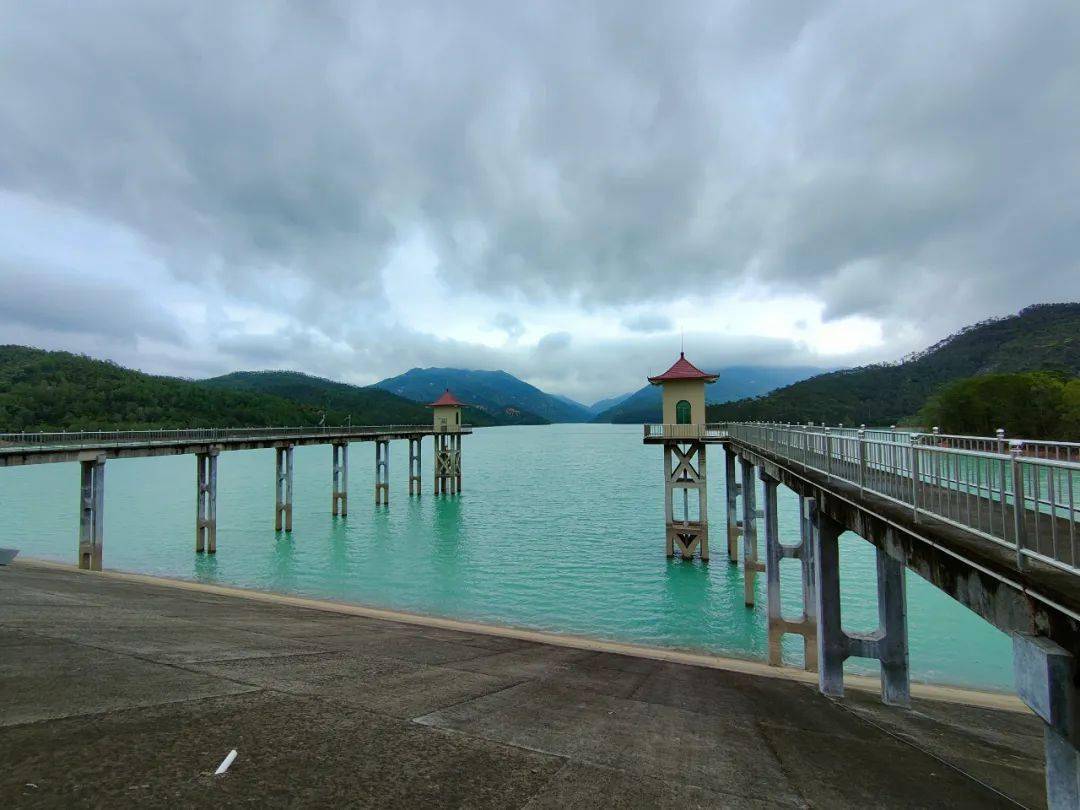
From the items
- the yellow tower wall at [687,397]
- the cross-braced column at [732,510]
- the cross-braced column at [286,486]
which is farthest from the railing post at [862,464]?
the cross-braced column at [286,486]

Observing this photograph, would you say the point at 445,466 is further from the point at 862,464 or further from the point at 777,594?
the point at 862,464

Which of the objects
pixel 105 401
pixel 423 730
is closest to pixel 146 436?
pixel 423 730

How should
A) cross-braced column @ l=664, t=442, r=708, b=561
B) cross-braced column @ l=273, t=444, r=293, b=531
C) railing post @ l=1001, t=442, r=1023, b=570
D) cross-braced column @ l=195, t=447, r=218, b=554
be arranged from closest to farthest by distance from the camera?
1. railing post @ l=1001, t=442, r=1023, b=570
2. cross-braced column @ l=664, t=442, r=708, b=561
3. cross-braced column @ l=195, t=447, r=218, b=554
4. cross-braced column @ l=273, t=444, r=293, b=531

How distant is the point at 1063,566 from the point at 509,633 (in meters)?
12.6

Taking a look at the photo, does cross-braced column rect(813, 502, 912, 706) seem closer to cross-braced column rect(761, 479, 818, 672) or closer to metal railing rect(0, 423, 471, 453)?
cross-braced column rect(761, 479, 818, 672)

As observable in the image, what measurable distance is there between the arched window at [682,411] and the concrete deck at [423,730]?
16.4m

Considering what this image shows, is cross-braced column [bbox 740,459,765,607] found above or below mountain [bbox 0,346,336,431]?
below

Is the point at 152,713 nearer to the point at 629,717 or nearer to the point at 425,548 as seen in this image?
the point at 629,717

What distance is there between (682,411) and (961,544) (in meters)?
21.1

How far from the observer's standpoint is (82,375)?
98.1m

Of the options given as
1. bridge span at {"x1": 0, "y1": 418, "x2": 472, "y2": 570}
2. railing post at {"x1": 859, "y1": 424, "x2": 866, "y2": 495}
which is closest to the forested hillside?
bridge span at {"x1": 0, "y1": 418, "x2": 472, "y2": 570}

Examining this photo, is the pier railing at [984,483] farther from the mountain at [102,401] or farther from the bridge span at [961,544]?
the mountain at [102,401]

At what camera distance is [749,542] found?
69.4 ft

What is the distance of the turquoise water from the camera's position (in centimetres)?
1692
